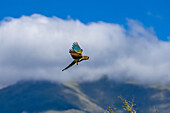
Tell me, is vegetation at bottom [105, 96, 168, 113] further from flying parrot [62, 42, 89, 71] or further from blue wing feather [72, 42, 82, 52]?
blue wing feather [72, 42, 82, 52]

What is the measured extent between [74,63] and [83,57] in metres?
0.45

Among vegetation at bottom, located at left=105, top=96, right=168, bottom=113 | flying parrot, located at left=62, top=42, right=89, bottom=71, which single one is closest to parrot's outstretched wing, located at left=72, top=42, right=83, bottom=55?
flying parrot, located at left=62, top=42, right=89, bottom=71

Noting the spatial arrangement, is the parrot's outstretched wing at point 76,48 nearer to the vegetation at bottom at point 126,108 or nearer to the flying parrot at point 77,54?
the flying parrot at point 77,54

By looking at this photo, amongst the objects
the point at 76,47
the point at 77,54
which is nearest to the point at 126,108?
the point at 77,54

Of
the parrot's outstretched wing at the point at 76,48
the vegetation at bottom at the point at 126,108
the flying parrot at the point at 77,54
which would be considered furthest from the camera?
the vegetation at bottom at the point at 126,108

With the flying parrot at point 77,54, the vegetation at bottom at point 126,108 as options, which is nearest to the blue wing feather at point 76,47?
the flying parrot at point 77,54

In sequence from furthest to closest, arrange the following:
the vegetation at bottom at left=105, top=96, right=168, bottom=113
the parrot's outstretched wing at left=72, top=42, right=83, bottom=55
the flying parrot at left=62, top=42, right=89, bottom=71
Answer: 1. the vegetation at bottom at left=105, top=96, right=168, bottom=113
2. the parrot's outstretched wing at left=72, top=42, right=83, bottom=55
3. the flying parrot at left=62, top=42, right=89, bottom=71

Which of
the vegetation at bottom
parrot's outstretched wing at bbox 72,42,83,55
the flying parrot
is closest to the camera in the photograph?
the flying parrot

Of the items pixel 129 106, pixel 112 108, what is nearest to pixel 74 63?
pixel 129 106

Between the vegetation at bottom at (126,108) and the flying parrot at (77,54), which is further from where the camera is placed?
the vegetation at bottom at (126,108)

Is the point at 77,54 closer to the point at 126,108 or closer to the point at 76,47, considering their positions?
the point at 76,47

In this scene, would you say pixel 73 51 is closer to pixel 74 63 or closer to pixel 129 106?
pixel 74 63

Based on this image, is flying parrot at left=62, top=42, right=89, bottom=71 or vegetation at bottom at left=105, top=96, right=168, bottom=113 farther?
vegetation at bottom at left=105, top=96, right=168, bottom=113

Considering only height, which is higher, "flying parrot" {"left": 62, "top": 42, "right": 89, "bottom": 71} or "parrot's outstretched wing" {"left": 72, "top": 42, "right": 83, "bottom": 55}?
"parrot's outstretched wing" {"left": 72, "top": 42, "right": 83, "bottom": 55}
